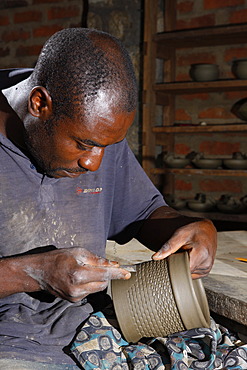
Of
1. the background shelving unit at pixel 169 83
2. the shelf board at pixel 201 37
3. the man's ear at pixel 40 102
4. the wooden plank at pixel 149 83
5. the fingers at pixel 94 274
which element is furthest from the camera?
the wooden plank at pixel 149 83

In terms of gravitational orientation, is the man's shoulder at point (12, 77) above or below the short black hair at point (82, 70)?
below

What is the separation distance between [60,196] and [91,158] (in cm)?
25

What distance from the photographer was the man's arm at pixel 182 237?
1679 mm

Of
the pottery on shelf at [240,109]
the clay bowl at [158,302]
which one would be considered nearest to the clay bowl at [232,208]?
the pottery on shelf at [240,109]

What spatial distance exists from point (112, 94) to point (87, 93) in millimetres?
70

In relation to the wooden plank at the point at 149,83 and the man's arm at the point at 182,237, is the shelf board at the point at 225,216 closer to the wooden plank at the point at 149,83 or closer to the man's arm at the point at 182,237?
the wooden plank at the point at 149,83

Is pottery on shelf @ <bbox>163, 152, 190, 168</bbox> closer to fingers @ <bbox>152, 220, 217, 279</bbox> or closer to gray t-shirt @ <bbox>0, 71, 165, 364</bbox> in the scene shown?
gray t-shirt @ <bbox>0, 71, 165, 364</bbox>

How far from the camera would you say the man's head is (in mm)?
1473

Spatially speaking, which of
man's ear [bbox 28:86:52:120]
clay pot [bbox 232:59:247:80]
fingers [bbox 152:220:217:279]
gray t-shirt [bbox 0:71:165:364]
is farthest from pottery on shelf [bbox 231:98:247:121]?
man's ear [bbox 28:86:52:120]

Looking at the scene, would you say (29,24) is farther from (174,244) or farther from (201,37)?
(174,244)

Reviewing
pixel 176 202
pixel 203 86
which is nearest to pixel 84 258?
pixel 203 86

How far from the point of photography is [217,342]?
1693 millimetres

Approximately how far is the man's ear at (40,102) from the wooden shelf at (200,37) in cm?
332

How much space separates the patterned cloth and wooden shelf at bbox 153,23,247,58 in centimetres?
338
